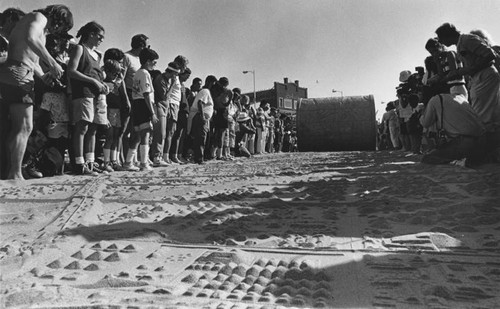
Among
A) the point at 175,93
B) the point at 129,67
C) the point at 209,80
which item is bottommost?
the point at 175,93

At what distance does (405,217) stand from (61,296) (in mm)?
2038

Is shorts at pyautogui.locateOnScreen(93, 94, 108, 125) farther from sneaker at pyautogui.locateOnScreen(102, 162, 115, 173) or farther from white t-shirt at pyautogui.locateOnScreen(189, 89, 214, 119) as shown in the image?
white t-shirt at pyautogui.locateOnScreen(189, 89, 214, 119)

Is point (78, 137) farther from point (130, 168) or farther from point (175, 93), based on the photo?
point (175, 93)

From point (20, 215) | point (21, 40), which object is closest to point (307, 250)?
point (20, 215)

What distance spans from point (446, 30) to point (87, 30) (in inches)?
173

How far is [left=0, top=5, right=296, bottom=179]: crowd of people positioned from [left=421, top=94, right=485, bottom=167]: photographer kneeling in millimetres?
3729

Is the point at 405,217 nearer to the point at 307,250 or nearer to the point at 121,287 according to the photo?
the point at 307,250

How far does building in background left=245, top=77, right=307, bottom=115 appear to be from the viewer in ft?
173

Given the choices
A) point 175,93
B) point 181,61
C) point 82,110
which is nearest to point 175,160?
point 175,93

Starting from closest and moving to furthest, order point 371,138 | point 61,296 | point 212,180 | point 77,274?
point 61,296 → point 77,274 → point 212,180 → point 371,138

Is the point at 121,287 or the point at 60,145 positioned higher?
the point at 60,145

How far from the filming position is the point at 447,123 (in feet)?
16.6

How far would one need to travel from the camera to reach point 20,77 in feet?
13.4

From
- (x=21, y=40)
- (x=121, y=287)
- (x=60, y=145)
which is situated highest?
(x=21, y=40)
